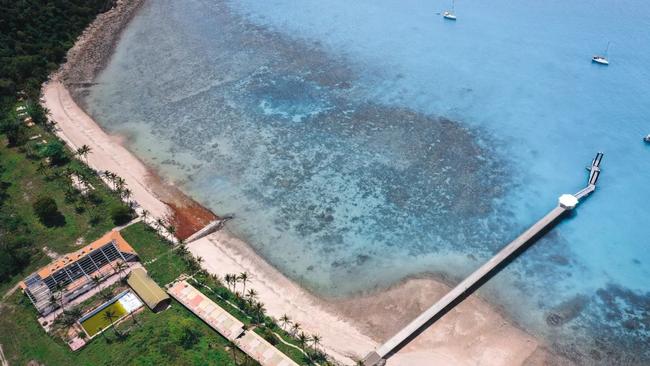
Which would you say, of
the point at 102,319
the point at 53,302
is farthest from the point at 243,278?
the point at 53,302

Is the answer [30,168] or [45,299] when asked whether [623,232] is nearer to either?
[45,299]

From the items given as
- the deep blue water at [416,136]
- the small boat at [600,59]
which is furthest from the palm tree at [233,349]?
the small boat at [600,59]

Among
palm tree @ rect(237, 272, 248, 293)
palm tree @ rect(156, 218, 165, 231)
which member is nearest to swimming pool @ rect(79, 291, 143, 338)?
palm tree @ rect(156, 218, 165, 231)

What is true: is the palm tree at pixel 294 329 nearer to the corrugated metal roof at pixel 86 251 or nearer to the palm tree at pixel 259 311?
the palm tree at pixel 259 311

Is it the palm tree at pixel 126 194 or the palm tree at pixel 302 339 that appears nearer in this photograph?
the palm tree at pixel 302 339

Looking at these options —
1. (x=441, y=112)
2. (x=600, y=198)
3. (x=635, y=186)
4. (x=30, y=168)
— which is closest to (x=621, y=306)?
(x=600, y=198)

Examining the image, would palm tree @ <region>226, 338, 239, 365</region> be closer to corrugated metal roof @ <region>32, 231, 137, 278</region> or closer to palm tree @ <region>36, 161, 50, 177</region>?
corrugated metal roof @ <region>32, 231, 137, 278</region>
